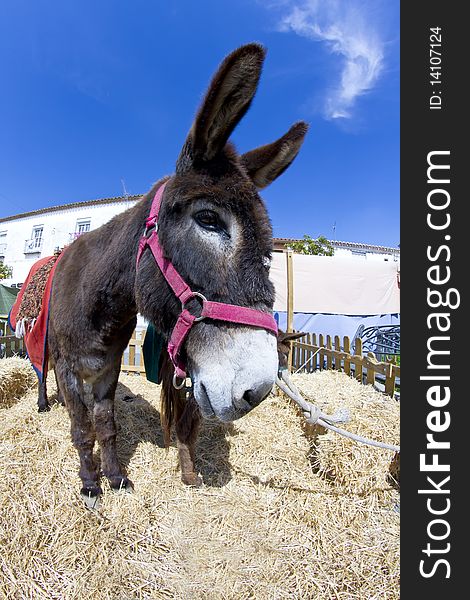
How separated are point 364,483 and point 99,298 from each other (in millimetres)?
2674

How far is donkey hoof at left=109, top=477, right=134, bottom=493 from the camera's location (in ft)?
8.86

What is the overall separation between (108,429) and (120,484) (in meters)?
0.47

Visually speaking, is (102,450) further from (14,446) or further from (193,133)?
(193,133)

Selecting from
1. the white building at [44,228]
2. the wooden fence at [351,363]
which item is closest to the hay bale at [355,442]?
the wooden fence at [351,363]

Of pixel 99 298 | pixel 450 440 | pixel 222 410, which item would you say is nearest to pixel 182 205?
pixel 222 410

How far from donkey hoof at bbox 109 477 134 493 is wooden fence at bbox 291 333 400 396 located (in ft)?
11.1

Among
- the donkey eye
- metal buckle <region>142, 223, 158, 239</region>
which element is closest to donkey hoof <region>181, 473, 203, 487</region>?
metal buckle <region>142, 223, 158, 239</region>

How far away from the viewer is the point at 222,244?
145cm

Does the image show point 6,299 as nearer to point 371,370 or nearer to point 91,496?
point 91,496

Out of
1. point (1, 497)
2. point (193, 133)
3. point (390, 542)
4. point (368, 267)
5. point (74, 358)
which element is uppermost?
point (368, 267)

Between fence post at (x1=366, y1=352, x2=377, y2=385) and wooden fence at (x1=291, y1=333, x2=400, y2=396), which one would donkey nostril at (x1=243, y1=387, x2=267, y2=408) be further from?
fence post at (x1=366, y1=352, x2=377, y2=385)

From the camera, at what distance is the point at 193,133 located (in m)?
1.47

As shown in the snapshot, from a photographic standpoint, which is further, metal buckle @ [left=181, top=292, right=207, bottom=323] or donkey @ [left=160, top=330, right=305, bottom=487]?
donkey @ [left=160, top=330, right=305, bottom=487]

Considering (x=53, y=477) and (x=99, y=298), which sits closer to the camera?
(x=99, y=298)
